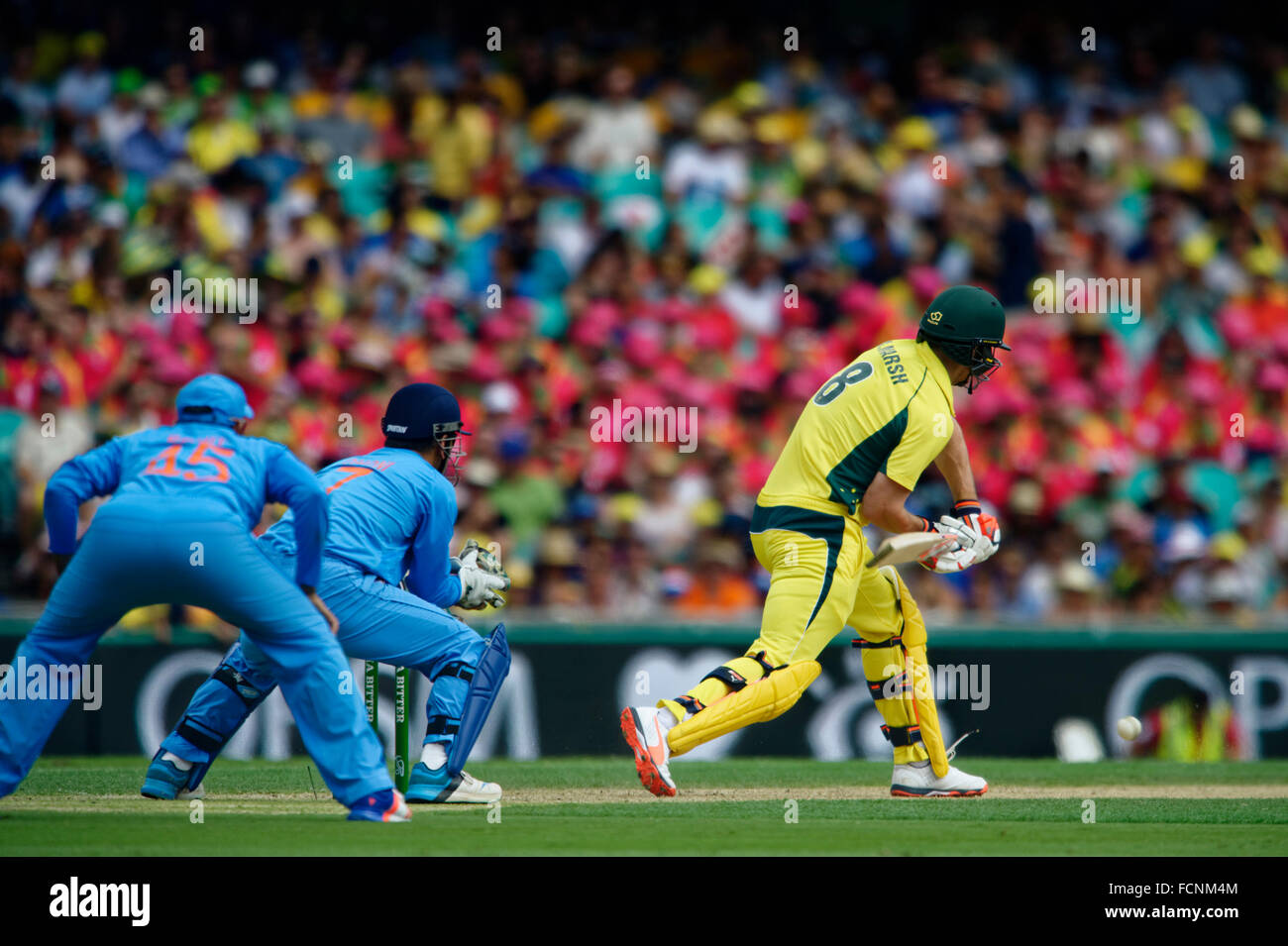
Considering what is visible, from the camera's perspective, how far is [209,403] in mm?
6738

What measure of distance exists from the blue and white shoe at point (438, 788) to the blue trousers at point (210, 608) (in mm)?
970

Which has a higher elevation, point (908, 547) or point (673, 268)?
point (673, 268)

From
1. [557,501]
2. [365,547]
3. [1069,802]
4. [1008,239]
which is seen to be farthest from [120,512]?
[1008,239]

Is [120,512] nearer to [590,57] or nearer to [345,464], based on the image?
[345,464]

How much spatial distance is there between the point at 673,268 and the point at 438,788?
802 cm

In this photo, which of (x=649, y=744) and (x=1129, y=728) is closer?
(x=649, y=744)

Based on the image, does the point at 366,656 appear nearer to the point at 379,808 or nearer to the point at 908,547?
the point at 379,808

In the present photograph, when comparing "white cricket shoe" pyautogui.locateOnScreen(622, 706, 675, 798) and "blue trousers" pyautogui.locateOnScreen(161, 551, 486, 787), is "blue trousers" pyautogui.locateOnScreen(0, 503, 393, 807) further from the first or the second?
"white cricket shoe" pyautogui.locateOnScreen(622, 706, 675, 798)

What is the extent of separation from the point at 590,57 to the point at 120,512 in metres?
11.7

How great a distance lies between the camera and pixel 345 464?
7727 millimetres
